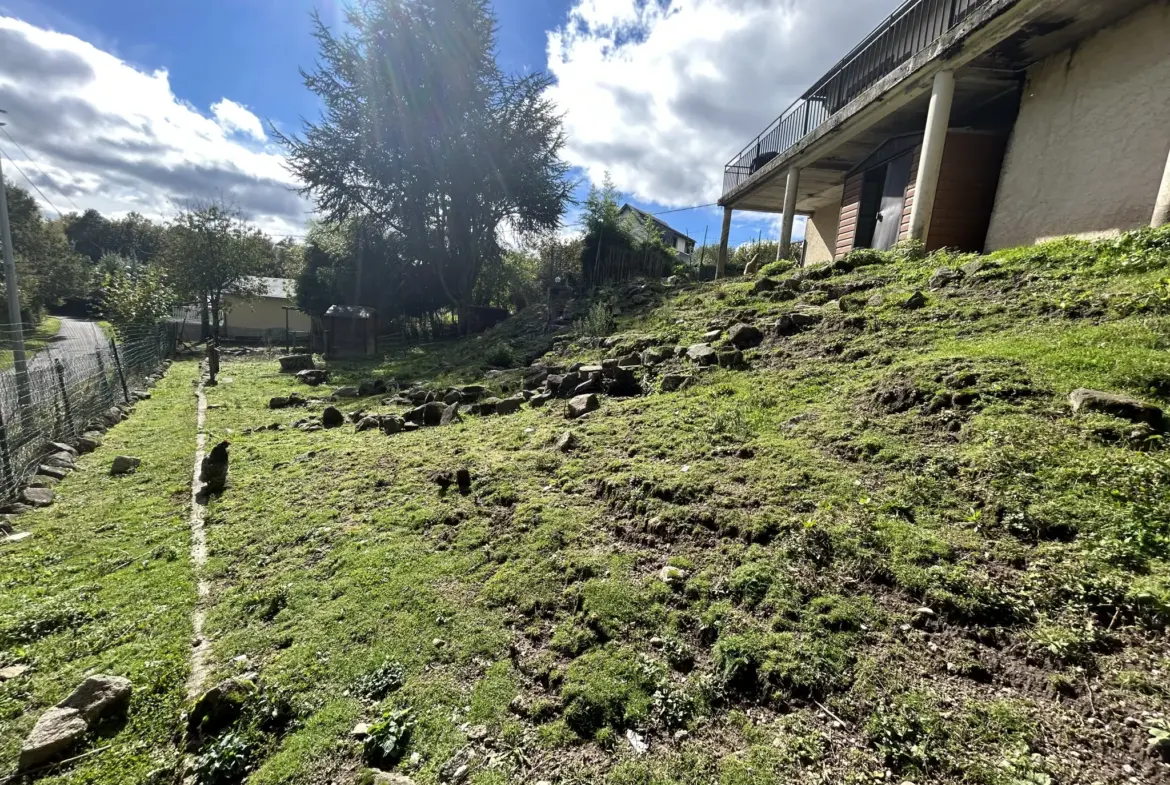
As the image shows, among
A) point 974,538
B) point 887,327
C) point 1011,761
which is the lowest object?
point 1011,761

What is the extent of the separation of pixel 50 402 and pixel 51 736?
615 centimetres

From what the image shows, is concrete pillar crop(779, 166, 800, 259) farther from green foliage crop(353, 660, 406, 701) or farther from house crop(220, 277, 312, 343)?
house crop(220, 277, 312, 343)

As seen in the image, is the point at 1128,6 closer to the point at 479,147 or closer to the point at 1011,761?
the point at 1011,761

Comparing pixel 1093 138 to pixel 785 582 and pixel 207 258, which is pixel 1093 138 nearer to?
pixel 785 582

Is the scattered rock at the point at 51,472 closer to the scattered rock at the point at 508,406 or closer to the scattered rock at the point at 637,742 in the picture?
the scattered rock at the point at 508,406

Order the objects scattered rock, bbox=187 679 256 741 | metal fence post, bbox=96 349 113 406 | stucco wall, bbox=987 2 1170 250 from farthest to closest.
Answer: metal fence post, bbox=96 349 113 406
stucco wall, bbox=987 2 1170 250
scattered rock, bbox=187 679 256 741

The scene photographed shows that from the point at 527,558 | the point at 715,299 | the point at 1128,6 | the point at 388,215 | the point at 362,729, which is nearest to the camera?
the point at 362,729

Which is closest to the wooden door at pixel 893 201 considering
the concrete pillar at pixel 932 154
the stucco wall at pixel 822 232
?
the concrete pillar at pixel 932 154

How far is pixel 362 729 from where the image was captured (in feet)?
7.11

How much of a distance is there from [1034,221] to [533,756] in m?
9.74

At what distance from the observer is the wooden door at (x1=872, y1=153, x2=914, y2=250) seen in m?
9.15

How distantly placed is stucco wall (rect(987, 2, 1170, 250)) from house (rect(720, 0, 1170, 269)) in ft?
0.05

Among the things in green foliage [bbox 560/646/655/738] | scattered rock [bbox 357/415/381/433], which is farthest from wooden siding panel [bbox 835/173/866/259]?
green foliage [bbox 560/646/655/738]

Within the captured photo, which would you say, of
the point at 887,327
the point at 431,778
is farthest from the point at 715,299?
the point at 431,778
